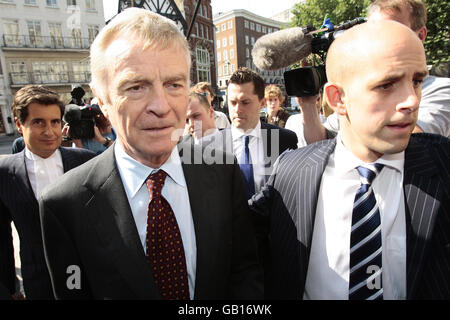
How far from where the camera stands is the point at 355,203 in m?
1.26

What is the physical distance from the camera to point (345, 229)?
1281mm

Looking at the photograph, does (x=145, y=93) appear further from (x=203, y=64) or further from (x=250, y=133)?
(x=203, y=64)

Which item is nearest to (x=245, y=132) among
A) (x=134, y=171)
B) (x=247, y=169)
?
(x=247, y=169)

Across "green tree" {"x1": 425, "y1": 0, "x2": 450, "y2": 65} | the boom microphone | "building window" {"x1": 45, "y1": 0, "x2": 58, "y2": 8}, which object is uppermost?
"building window" {"x1": 45, "y1": 0, "x2": 58, "y2": 8}

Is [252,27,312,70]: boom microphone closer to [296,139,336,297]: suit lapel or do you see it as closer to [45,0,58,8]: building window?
[296,139,336,297]: suit lapel

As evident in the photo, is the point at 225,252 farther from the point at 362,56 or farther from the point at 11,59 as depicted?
the point at 11,59

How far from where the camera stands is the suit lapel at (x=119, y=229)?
1166mm

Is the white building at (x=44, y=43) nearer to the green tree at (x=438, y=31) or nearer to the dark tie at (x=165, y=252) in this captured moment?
the green tree at (x=438, y=31)

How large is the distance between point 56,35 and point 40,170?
36.2m

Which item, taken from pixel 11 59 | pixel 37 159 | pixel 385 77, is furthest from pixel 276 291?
pixel 11 59

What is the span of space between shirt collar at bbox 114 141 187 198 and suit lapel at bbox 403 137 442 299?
1.02 metres

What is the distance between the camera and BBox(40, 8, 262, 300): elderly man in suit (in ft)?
3.82

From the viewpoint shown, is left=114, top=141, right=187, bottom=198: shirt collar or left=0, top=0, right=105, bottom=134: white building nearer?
left=114, top=141, right=187, bottom=198: shirt collar

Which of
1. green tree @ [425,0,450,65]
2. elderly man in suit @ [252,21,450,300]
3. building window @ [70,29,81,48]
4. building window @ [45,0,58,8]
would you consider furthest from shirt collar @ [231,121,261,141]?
building window @ [45,0,58,8]
